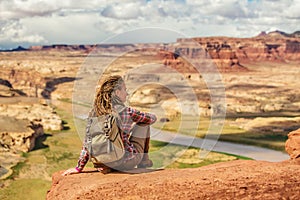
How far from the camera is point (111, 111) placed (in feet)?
30.1

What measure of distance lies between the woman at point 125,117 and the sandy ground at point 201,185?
56 cm

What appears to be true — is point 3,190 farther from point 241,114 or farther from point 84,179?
point 241,114

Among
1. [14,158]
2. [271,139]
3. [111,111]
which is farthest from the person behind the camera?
[271,139]

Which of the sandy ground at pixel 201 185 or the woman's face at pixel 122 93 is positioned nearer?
the sandy ground at pixel 201 185

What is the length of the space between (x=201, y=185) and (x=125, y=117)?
2.13 metres

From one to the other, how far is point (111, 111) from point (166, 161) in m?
26.5

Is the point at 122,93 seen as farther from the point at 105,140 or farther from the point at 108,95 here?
the point at 105,140

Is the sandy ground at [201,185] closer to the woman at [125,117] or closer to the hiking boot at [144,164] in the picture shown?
the woman at [125,117]

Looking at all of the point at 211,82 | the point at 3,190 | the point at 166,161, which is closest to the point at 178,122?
the point at 166,161

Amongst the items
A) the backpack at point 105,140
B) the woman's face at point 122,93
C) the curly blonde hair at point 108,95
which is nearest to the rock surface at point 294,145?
the backpack at point 105,140

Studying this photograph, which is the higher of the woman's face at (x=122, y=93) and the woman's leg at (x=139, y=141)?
the woman's face at (x=122, y=93)

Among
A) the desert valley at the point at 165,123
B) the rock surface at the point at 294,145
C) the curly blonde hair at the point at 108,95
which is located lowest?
the desert valley at the point at 165,123

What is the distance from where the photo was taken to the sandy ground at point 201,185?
27.5 feet

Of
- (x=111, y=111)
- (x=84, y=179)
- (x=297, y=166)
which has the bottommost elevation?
(x=84, y=179)
